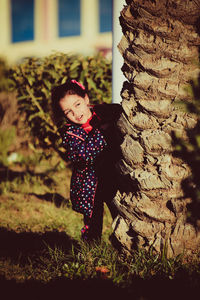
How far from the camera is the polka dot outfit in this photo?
2.06 m

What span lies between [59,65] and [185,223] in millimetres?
3425

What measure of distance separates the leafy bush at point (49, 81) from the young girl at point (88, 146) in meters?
2.20

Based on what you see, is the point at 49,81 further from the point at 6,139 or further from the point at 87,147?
the point at 87,147

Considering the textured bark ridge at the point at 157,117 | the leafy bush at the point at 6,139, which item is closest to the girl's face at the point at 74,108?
the textured bark ridge at the point at 157,117

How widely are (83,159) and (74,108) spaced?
0.38m

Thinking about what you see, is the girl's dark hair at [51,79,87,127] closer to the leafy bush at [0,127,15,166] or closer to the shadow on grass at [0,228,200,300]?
the shadow on grass at [0,228,200,300]

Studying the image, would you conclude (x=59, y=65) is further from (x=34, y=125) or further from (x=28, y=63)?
(x=34, y=125)

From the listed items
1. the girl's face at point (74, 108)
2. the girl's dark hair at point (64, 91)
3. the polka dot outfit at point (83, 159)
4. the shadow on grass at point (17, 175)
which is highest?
the girl's dark hair at point (64, 91)

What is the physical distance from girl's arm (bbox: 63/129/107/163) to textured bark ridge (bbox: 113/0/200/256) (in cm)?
19

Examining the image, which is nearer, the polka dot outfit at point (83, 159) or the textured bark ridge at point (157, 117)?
the textured bark ridge at point (157, 117)

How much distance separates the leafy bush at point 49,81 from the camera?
452cm

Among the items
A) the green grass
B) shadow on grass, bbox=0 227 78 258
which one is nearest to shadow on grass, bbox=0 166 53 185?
the green grass

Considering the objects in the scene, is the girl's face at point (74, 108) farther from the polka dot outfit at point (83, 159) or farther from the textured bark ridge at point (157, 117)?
the textured bark ridge at point (157, 117)

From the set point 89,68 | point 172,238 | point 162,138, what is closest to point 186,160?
point 162,138
